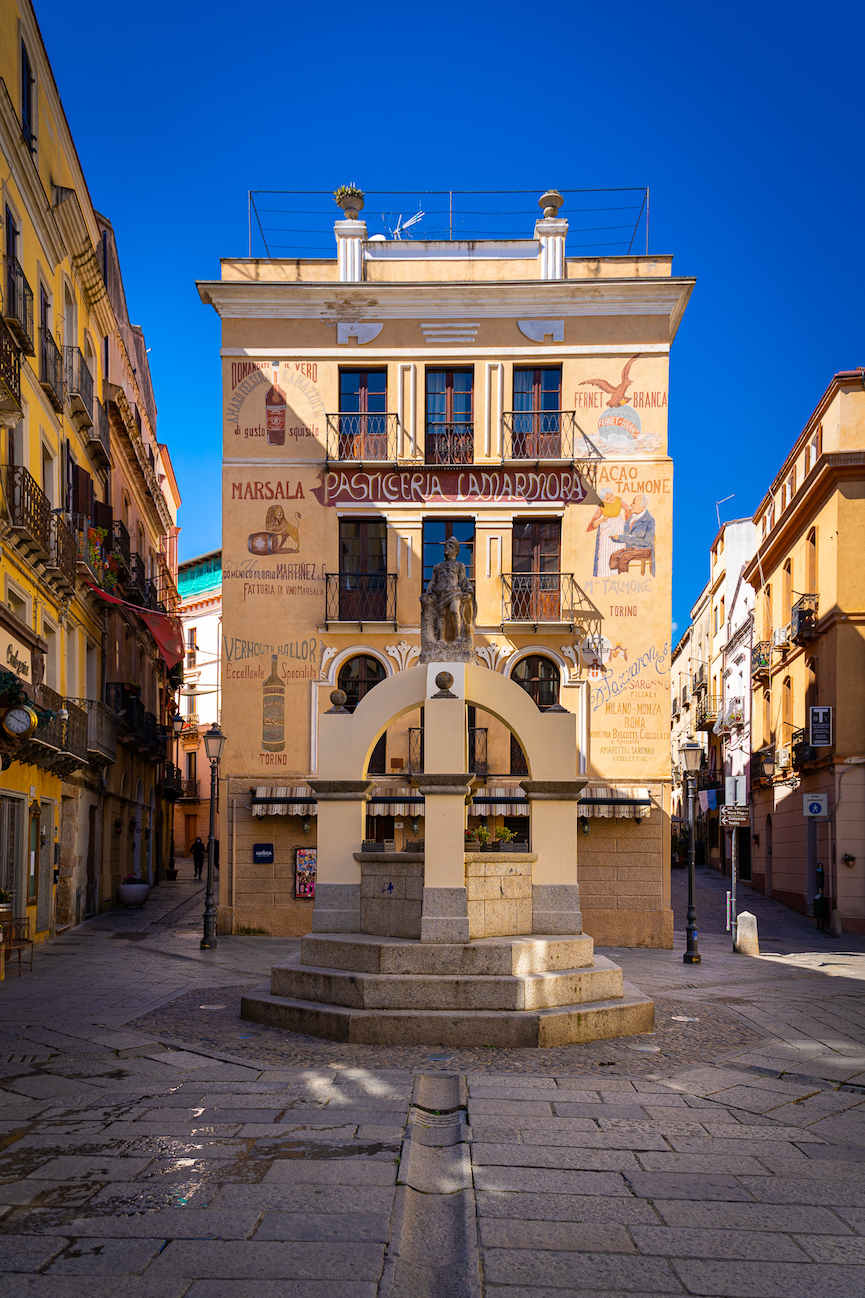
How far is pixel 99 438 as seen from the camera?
2430cm

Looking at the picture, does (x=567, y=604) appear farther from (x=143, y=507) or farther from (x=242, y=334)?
(x=143, y=507)

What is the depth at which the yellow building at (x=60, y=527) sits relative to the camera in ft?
56.6

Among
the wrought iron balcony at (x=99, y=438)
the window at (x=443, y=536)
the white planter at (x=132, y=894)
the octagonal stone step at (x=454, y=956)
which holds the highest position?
the wrought iron balcony at (x=99, y=438)

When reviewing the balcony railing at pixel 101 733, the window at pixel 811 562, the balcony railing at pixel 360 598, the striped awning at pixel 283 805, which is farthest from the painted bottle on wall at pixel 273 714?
the window at pixel 811 562

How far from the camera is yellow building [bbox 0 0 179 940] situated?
17.2m

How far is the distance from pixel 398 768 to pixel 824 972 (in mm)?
→ 8997

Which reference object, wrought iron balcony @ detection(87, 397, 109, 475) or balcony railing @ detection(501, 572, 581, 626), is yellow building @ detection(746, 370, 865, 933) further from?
wrought iron balcony @ detection(87, 397, 109, 475)

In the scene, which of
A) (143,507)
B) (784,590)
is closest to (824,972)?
(784,590)

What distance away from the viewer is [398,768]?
22031 millimetres

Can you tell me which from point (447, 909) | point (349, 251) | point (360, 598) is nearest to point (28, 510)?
point (360, 598)

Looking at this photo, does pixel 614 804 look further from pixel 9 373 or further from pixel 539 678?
pixel 9 373

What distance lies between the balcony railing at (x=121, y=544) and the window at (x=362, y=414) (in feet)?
23.1

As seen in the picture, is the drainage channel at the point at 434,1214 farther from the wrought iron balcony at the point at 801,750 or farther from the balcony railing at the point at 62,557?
the wrought iron balcony at the point at 801,750

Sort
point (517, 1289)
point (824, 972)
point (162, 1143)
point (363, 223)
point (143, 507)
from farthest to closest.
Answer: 1. point (143, 507)
2. point (363, 223)
3. point (824, 972)
4. point (162, 1143)
5. point (517, 1289)
